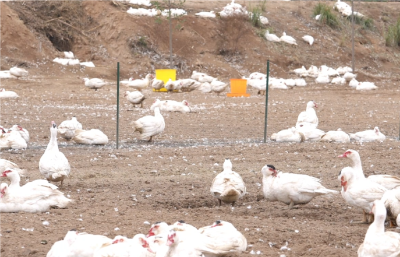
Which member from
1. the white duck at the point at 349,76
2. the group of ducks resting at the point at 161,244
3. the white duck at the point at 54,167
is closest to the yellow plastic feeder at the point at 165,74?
the white duck at the point at 349,76

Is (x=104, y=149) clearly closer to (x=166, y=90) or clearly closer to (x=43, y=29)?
(x=166, y=90)

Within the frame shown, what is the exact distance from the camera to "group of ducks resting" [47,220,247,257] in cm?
561

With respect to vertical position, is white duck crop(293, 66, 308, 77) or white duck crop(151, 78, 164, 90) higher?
white duck crop(293, 66, 308, 77)

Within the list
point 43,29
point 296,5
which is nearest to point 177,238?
point 43,29

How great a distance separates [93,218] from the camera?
297 inches

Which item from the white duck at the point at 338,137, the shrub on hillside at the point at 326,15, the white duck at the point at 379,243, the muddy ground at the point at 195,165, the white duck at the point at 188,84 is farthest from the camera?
the shrub on hillside at the point at 326,15

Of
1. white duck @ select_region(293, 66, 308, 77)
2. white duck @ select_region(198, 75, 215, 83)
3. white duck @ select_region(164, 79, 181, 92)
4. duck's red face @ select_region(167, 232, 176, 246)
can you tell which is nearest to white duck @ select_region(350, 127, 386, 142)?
duck's red face @ select_region(167, 232, 176, 246)

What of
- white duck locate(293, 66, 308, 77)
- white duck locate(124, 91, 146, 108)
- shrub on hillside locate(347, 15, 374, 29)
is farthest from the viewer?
shrub on hillside locate(347, 15, 374, 29)

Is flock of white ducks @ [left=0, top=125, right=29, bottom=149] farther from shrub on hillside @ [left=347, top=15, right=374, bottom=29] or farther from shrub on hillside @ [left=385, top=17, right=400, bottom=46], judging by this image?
shrub on hillside @ [left=347, top=15, right=374, bottom=29]

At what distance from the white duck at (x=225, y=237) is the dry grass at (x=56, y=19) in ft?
87.5

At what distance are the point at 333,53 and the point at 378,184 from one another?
29.2 m

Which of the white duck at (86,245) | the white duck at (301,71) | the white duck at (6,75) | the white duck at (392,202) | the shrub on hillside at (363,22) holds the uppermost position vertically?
the shrub on hillside at (363,22)

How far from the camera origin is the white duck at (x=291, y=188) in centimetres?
805

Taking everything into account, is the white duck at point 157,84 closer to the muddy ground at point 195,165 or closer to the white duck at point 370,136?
the muddy ground at point 195,165
